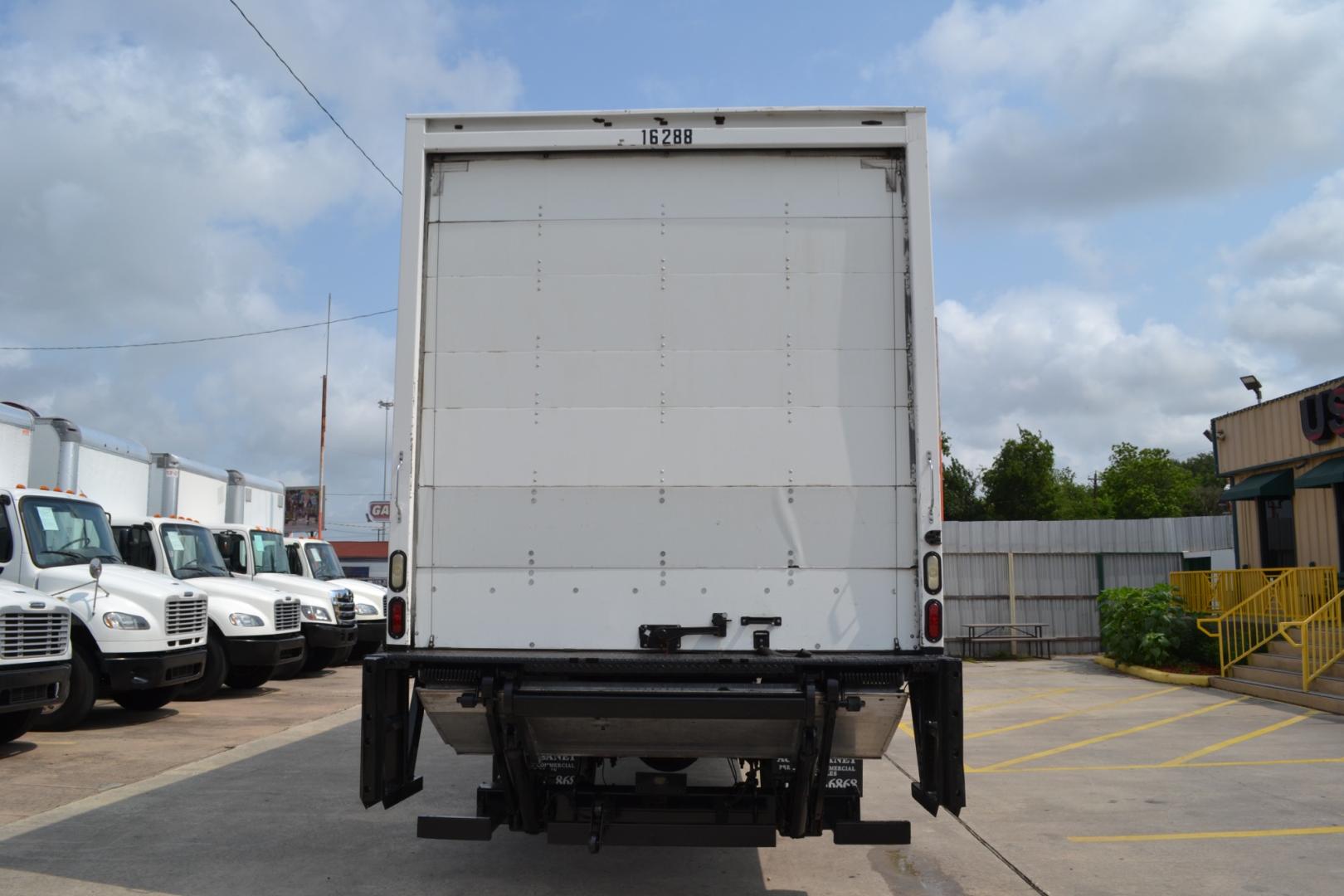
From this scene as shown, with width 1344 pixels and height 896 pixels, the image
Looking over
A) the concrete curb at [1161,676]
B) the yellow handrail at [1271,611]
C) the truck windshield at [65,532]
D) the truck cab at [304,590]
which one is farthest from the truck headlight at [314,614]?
the yellow handrail at [1271,611]

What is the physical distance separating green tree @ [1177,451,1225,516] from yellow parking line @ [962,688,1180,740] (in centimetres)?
3382

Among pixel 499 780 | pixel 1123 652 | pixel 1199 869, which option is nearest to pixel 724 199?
pixel 499 780

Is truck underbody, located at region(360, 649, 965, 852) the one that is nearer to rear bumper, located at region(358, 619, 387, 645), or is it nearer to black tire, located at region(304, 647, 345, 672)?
black tire, located at region(304, 647, 345, 672)

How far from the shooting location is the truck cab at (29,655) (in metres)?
9.30

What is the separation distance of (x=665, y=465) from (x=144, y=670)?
8.53 meters

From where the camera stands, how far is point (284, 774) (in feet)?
30.2

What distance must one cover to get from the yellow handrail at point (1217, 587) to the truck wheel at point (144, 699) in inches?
601

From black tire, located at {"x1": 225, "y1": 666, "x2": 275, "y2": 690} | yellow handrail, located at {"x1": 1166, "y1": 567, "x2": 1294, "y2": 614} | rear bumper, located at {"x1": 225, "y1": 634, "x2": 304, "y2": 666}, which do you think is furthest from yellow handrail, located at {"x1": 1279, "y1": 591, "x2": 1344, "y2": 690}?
black tire, located at {"x1": 225, "y1": 666, "x2": 275, "y2": 690}

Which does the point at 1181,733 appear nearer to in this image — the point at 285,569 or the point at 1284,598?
the point at 1284,598

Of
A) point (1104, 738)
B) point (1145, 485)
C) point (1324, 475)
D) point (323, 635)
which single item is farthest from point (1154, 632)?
point (1145, 485)

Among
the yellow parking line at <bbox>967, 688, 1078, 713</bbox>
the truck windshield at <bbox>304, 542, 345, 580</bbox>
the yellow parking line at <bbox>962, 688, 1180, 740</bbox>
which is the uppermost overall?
the truck windshield at <bbox>304, 542, 345, 580</bbox>

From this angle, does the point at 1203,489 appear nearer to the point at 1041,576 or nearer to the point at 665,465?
the point at 1041,576

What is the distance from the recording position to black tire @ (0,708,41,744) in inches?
393

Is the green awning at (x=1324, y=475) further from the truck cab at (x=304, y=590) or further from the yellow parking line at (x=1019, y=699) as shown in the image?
the truck cab at (x=304, y=590)
